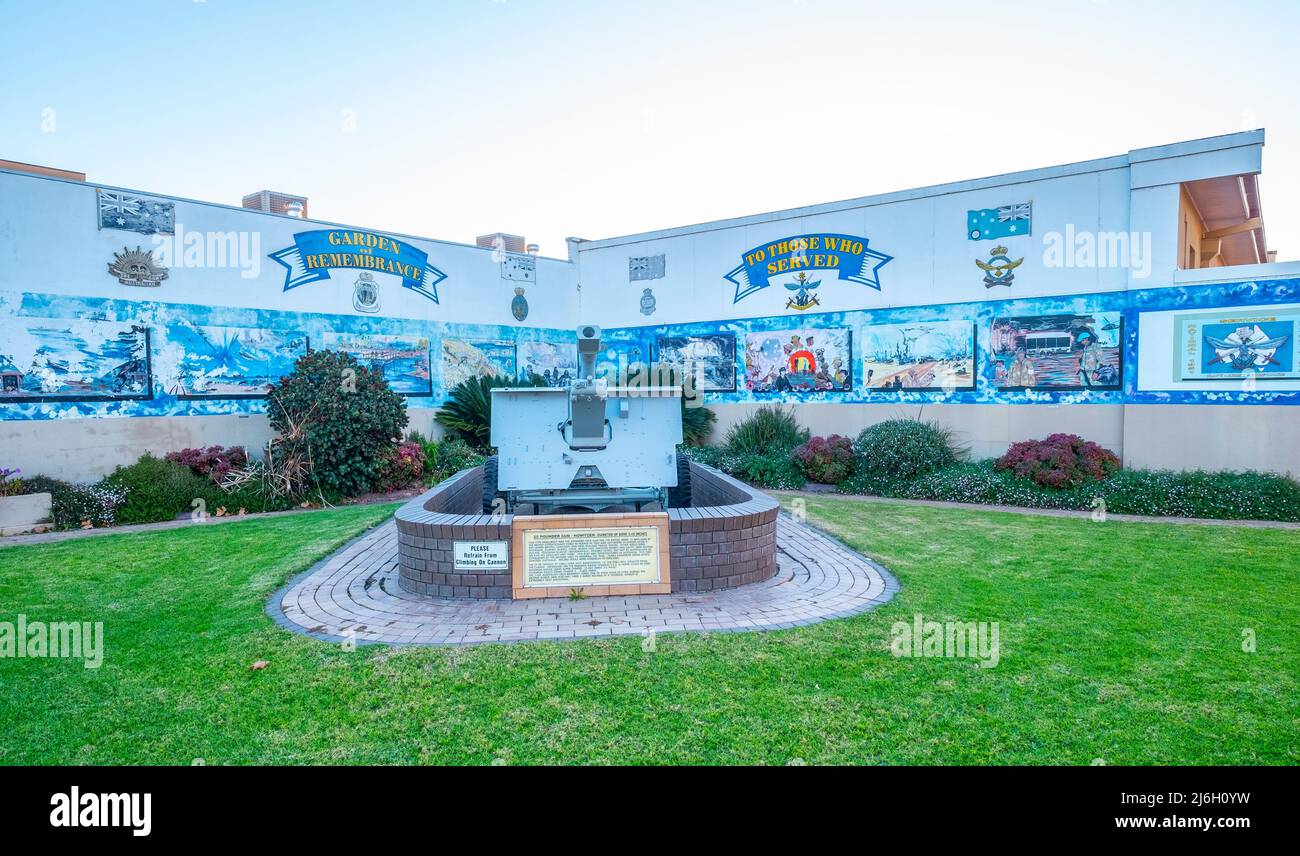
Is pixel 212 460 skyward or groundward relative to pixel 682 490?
skyward

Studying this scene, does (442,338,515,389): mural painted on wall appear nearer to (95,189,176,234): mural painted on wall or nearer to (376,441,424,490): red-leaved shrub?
(376,441,424,490): red-leaved shrub

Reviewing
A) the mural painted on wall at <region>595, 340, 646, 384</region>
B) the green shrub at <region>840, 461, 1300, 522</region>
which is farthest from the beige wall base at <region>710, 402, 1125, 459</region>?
the mural painted on wall at <region>595, 340, 646, 384</region>

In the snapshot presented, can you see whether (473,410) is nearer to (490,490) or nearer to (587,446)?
(490,490)

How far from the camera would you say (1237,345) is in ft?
35.4

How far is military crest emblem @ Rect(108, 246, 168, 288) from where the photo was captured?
11430 mm

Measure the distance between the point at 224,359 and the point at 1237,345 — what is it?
15.9m

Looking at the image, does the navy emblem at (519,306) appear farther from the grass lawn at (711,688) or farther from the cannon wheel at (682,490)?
the grass lawn at (711,688)

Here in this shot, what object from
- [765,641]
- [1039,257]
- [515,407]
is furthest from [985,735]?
[1039,257]

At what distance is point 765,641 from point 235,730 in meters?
3.11

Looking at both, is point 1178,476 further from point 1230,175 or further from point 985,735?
point 985,735

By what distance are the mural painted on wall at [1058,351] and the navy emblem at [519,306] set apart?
10.1 m

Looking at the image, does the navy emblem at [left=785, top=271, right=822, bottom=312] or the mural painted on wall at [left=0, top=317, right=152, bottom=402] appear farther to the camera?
the navy emblem at [left=785, top=271, right=822, bottom=312]

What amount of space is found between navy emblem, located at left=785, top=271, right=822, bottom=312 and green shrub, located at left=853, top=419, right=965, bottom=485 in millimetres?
3234

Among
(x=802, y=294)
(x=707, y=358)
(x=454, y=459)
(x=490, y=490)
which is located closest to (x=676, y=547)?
(x=490, y=490)
